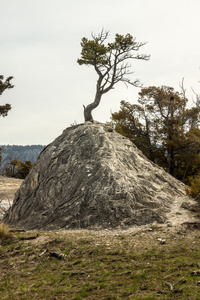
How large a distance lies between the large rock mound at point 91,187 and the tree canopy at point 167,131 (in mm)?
9282

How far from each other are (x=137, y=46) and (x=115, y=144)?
6957mm

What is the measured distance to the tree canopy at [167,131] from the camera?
25.0 meters

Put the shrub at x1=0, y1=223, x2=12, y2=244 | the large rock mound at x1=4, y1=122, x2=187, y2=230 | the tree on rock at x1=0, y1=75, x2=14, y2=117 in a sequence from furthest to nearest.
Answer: the tree on rock at x1=0, y1=75, x2=14, y2=117
the large rock mound at x1=4, y1=122, x2=187, y2=230
the shrub at x1=0, y1=223, x2=12, y2=244

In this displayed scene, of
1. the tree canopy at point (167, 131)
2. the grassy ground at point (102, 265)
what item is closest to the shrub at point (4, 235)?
the grassy ground at point (102, 265)

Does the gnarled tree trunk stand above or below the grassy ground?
above

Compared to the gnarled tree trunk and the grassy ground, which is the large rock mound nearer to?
the grassy ground

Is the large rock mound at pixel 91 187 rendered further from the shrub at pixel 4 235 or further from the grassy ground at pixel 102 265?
the shrub at pixel 4 235

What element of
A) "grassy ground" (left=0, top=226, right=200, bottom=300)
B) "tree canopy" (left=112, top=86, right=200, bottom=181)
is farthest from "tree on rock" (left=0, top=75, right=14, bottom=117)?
"grassy ground" (left=0, top=226, right=200, bottom=300)

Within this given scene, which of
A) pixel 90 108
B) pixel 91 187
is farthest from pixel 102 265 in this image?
pixel 90 108

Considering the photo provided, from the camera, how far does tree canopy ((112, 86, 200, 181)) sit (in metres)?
25.0

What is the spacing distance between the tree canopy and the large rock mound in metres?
9.28

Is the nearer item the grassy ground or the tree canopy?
the grassy ground

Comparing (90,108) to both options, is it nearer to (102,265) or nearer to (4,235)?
(4,235)

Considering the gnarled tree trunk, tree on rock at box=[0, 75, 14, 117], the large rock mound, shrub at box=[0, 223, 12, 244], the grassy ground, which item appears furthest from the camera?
tree on rock at box=[0, 75, 14, 117]
